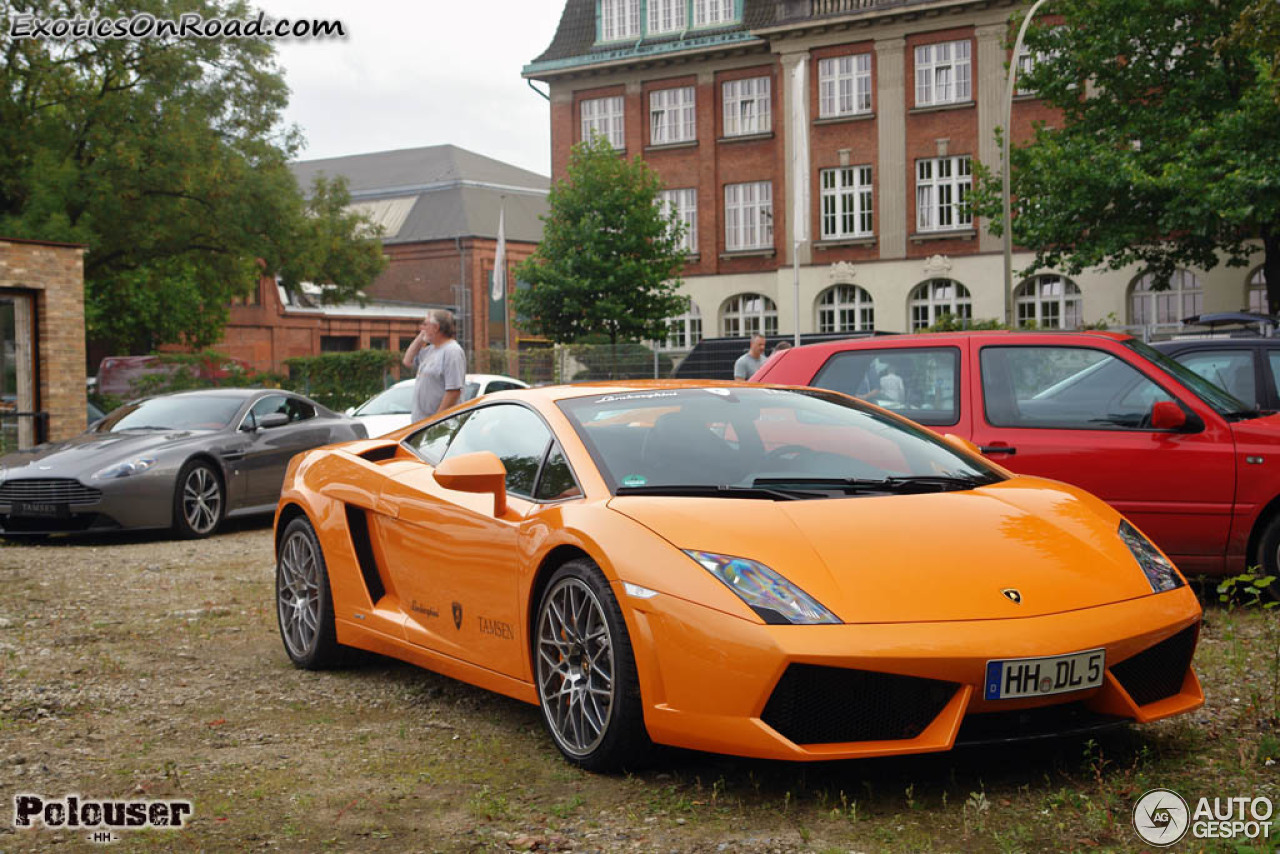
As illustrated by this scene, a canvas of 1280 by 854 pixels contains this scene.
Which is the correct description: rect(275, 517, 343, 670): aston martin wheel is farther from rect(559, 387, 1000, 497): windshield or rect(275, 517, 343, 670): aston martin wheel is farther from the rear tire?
the rear tire

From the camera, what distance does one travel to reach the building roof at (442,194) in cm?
8275

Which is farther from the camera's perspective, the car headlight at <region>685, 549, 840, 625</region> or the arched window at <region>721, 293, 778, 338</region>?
the arched window at <region>721, 293, 778, 338</region>

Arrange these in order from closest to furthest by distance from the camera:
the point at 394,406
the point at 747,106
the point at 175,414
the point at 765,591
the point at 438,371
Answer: the point at 765,591, the point at 438,371, the point at 175,414, the point at 394,406, the point at 747,106

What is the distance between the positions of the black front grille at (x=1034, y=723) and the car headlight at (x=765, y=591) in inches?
20.5

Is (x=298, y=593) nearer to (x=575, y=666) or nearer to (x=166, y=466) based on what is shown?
(x=575, y=666)

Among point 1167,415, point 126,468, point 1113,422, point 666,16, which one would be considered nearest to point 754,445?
point 1167,415

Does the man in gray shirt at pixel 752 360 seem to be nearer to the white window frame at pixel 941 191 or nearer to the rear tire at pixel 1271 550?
the rear tire at pixel 1271 550

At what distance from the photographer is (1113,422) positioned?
8.05m

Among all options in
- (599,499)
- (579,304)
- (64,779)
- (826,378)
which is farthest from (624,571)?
(579,304)

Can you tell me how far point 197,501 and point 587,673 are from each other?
9.43m

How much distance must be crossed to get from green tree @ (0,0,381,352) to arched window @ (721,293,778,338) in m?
13.2

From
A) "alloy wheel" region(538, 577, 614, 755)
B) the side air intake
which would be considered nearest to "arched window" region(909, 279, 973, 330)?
the side air intake

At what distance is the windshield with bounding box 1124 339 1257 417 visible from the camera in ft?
25.8

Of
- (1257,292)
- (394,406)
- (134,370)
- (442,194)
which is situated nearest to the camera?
(394,406)
